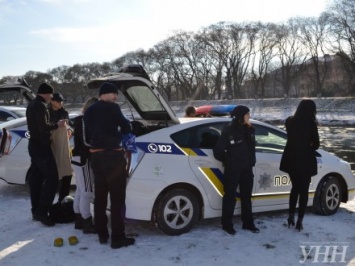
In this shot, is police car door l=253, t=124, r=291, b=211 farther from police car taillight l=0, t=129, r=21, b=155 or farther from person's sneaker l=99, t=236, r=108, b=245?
police car taillight l=0, t=129, r=21, b=155

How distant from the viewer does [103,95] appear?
4574 millimetres

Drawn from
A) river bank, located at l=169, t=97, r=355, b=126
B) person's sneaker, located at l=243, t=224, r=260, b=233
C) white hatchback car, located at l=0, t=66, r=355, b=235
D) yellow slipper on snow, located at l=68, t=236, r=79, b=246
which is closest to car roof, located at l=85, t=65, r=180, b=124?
white hatchback car, located at l=0, t=66, r=355, b=235

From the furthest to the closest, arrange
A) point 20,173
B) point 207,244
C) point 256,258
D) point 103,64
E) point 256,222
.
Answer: point 103,64 < point 20,173 < point 256,222 < point 207,244 < point 256,258

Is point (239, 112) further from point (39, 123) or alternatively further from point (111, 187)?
point (39, 123)

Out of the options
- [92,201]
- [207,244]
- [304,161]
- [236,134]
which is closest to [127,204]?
[92,201]

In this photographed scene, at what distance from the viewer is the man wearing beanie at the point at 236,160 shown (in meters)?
5.09

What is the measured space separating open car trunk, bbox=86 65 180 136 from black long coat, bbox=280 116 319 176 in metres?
1.48

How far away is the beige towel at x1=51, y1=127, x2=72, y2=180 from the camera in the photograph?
5746 millimetres

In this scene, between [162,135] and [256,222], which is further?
[256,222]

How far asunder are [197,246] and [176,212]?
1.70ft

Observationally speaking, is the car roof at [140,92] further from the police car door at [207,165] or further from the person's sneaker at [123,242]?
the person's sneaker at [123,242]

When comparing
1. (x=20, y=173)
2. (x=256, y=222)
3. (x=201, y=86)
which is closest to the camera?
(x=256, y=222)

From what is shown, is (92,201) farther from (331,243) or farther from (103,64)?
(103,64)

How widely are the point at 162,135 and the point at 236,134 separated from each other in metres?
0.89
